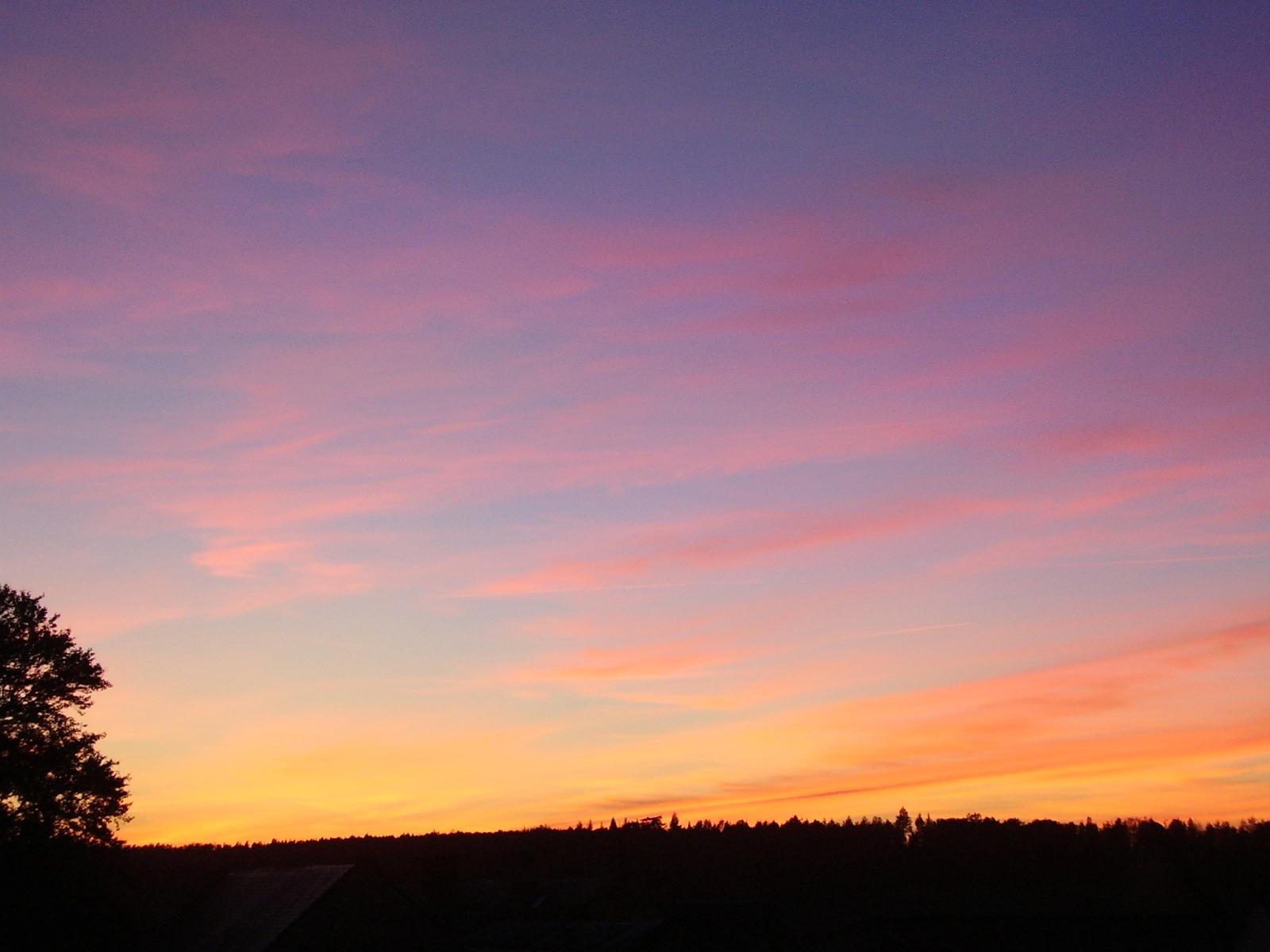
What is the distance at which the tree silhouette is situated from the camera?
3962 cm

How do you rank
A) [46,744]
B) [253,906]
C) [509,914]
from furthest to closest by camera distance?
1. [509,914]
2. [253,906]
3. [46,744]

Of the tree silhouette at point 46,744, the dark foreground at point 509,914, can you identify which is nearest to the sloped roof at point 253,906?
the dark foreground at point 509,914

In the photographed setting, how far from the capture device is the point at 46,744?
41.0 meters

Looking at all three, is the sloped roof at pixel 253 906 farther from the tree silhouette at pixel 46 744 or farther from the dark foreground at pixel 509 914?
the tree silhouette at pixel 46 744

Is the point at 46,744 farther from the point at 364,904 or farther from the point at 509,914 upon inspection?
the point at 509,914

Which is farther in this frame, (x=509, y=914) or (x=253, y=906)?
(x=509, y=914)

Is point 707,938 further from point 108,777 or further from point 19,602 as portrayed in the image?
point 19,602

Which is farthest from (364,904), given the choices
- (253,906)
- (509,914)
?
(509,914)

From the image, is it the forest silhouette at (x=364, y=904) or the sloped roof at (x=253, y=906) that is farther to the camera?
the sloped roof at (x=253, y=906)

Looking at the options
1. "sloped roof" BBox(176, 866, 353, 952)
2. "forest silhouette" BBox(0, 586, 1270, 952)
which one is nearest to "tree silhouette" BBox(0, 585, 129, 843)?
"forest silhouette" BBox(0, 586, 1270, 952)

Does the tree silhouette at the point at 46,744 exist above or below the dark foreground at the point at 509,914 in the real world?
Result: above

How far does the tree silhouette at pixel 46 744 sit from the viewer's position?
1560 inches

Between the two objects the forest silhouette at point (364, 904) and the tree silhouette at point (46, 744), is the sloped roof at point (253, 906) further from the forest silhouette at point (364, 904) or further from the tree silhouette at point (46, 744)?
the tree silhouette at point (46, 744)

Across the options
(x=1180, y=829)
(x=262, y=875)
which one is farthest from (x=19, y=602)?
(x=1180, y=829)
